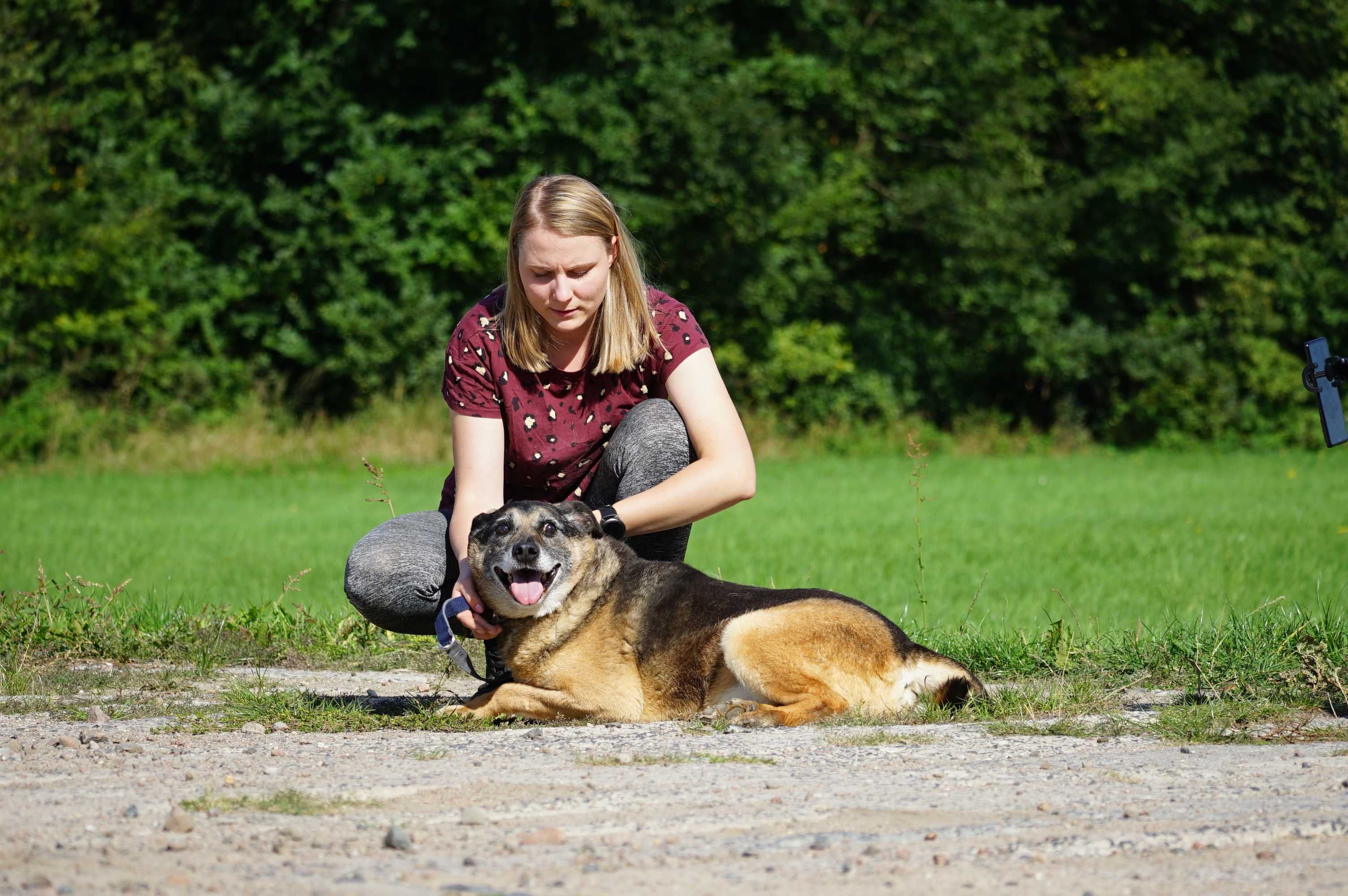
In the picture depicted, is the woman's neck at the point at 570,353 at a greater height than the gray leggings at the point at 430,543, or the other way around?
the woman's neck at the point at 570,353

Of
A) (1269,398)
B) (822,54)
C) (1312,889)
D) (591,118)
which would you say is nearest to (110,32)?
(591,118)

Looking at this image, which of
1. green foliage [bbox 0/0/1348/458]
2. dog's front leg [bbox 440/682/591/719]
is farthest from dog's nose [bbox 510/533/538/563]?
green foliage [bbox 0/0/1348/458]

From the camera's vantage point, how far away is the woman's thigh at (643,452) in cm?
497

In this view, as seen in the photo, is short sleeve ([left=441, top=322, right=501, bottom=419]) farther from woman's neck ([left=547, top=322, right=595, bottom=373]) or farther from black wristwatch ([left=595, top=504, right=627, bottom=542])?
black wristwatch ([left=595, top=504, right=627, bottom=542])

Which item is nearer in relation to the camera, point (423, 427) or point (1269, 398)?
point (423, 427)

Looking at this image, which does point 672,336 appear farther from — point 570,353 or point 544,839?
point 544,839

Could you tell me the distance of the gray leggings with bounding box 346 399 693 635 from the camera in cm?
498

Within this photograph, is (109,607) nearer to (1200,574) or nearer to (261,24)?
(1200,574)

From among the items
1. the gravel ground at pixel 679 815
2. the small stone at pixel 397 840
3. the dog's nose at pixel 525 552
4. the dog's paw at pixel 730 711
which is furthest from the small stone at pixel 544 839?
the dog's nose at pixel 525 552

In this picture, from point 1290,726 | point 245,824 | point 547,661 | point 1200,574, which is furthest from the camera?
point 1200,574

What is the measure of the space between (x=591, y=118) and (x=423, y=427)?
5.17 m

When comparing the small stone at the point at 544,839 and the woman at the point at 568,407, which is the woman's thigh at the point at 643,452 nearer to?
the woman at the point at 568,407

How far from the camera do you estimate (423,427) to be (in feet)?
63.0

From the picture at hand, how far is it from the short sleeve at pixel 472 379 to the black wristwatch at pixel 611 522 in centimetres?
59
